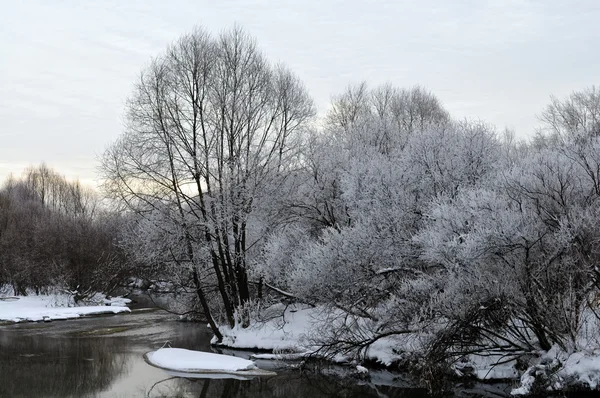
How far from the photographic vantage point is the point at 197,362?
1942 centimetres

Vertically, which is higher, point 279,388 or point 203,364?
point 203,364

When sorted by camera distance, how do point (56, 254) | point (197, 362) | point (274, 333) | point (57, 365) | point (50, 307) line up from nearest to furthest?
point (197, 362), point (57, 365), point (274, 333), point (50, 307), point (56, 254)

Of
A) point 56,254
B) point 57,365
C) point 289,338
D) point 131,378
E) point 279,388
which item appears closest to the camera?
point 279,388

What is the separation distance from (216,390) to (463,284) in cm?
745

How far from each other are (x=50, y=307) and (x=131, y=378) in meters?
25.1

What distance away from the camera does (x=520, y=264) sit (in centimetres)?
1567

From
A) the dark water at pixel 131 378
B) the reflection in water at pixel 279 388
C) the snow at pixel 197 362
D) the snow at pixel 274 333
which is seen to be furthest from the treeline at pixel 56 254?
the reflection in water at pixel 279 388

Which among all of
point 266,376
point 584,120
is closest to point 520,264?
point 266,376

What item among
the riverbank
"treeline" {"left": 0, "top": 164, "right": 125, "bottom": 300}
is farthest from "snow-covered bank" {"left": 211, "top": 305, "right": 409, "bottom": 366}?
"treeline" {"left": 0, "top": 164, "right": 125, "bottom": 300}

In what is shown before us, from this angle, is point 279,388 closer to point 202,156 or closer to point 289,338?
point 289,338

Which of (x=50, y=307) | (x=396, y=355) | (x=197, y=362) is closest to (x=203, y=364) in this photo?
(x=197, y=362)

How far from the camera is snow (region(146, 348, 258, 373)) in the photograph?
18859mm

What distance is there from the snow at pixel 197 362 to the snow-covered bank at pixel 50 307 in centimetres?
1777

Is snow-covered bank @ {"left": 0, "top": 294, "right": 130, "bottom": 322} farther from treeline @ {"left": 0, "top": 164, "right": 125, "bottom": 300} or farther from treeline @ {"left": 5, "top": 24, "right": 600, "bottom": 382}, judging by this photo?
treeline @ {"left": 5, "top": 24, "right": 600, "bottom": 382}
